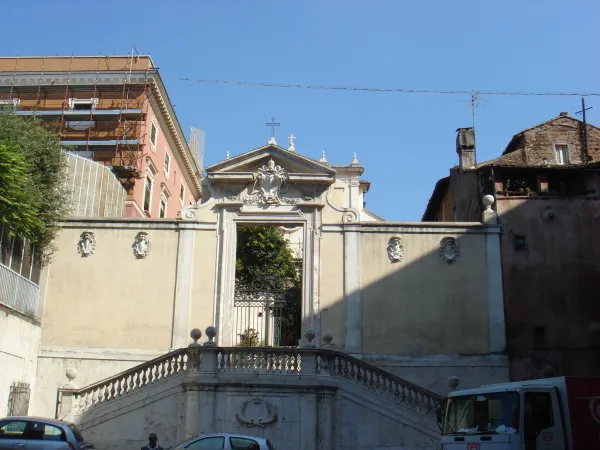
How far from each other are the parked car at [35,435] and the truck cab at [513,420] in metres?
6.87

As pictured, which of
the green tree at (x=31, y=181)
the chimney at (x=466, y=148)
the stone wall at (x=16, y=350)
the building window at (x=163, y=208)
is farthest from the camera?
the building window at (x=163, y=208)

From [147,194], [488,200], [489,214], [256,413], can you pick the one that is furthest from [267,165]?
[147,194]

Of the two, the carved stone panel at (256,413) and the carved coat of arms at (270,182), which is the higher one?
the carved coat of arms at (270,182)

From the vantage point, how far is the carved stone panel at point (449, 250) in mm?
24047

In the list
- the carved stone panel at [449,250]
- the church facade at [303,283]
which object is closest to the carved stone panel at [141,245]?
the church facade at [303,283]

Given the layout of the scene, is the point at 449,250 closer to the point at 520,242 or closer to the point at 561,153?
the point at 520,242

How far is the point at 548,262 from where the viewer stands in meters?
24.2

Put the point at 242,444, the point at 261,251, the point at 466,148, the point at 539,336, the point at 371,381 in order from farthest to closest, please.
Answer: the point at 261,251
the point at 466,148
the point at 539,336
the point at 371,381
the point at 242,444

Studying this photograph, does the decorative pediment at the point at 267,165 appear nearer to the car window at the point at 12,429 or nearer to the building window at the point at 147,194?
the car window at the point at 12,429

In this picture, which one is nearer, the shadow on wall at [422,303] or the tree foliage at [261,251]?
the shadow on wall at [422,303]

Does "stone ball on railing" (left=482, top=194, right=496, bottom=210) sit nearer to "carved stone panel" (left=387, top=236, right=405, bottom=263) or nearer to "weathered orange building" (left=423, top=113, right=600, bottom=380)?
"weathered orange building" (left=423, top=113, right=600, bottom=380)

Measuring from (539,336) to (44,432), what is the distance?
15021 mm

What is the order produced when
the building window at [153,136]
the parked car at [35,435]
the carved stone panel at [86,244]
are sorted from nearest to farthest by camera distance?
the parked car at [35,435] → the carved stone panel at [86,244] → the building window at [153,136]

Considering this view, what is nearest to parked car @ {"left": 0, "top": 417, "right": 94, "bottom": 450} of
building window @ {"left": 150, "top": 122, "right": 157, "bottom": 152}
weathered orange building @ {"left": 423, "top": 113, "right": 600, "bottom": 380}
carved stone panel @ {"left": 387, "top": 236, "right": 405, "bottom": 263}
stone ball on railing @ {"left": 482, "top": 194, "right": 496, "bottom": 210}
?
carved stone panel @ {"left": 387, "top": 236, "right": 405, "bottom": 263}
